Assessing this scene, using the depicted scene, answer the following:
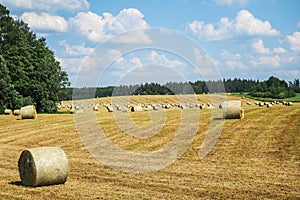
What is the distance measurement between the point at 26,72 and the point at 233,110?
3783cm

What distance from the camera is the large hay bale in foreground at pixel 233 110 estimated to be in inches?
1233

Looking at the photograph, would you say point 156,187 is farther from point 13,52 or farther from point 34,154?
point 13,52

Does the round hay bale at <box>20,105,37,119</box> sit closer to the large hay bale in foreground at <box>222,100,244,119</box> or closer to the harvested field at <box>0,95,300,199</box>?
the harvested field at <box>0,95,300,199</box>

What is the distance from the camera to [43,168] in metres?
14.0

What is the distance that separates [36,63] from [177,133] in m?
41.1

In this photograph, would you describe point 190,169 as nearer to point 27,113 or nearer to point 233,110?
point 233,110

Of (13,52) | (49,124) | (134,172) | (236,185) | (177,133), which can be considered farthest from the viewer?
(13,52)

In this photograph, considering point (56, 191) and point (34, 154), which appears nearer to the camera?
point (56, 191)

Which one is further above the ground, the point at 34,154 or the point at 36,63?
the point at 36,63

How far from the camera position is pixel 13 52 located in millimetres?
60531

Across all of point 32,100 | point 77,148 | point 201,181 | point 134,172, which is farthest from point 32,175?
point 32,100

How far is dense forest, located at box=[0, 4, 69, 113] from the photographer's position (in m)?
57.8

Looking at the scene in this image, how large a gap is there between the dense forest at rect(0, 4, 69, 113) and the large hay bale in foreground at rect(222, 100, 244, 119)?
32.6 metres

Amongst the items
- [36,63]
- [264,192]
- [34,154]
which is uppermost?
[36,63]
